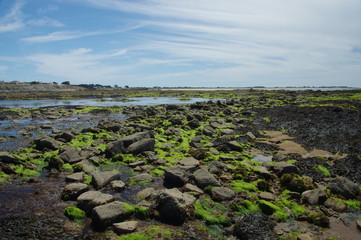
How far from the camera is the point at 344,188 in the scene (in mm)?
9344

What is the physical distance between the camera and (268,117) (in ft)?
95.6

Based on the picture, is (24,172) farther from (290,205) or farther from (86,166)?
(290,205)

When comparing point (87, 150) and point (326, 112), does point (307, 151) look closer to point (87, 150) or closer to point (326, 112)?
point (87, 150)

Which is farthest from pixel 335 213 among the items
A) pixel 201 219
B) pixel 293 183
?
pixel 201 219

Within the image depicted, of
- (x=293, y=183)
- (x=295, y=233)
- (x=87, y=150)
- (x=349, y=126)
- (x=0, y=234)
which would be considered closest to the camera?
(x=0, y=234)

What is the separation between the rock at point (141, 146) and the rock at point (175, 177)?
431 centimetres

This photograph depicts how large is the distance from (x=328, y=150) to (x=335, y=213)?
358 inches

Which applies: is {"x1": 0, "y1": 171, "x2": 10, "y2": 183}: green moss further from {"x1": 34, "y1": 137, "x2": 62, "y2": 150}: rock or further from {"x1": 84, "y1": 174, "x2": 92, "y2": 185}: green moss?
{"x1": 34, "y1": 137, "x2": 62, "y2": 150}: rock

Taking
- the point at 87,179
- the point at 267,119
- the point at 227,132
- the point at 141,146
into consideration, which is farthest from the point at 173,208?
the point at 267,119

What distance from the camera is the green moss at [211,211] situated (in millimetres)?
7512

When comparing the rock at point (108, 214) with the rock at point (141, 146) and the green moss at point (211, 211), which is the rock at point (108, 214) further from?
the rock at point (141, 146)

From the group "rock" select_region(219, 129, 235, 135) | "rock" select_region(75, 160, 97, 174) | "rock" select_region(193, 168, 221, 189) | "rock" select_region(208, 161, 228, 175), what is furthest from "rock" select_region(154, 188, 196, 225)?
"rock" select_region(219, 129, 235, 135)

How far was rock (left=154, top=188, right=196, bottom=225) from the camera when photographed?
734 centimetres

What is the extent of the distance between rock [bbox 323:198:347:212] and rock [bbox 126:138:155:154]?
953cm
